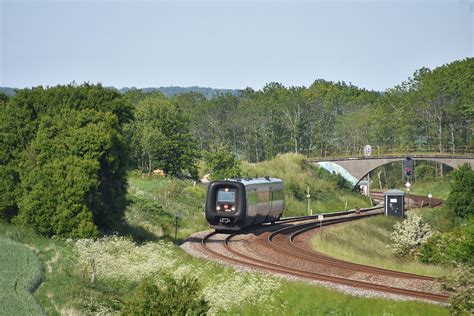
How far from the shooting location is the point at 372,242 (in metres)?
46.9

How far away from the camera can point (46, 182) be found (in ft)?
117

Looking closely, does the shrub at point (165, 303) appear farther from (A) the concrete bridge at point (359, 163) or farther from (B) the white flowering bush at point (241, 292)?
(A) the concrete bridge at point (359, 163)

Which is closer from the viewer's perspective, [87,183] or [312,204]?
[87,183]

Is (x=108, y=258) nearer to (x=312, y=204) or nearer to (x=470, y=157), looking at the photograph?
(x=312, y=204)

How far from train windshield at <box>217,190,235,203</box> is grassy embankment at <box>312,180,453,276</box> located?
4.86 metres

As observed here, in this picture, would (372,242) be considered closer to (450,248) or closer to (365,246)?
(365,246)

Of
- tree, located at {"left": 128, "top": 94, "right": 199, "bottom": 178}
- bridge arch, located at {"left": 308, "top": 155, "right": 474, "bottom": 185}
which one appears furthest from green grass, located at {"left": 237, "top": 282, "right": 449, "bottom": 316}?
bridge arch, located at {"left": 308, "top": 155, "right": 474, "bottom": 185}

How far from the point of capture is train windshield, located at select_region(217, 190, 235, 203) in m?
41.1

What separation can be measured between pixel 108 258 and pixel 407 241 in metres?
17.9

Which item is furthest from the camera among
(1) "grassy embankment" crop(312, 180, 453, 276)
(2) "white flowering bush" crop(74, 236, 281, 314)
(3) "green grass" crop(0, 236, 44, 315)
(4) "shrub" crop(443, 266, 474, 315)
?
(1) "grassy embankment" crop(312, 180, 453, 276)

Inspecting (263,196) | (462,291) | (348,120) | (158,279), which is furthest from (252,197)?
(348,120)

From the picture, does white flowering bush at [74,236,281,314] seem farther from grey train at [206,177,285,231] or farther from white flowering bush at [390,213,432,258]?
white flowering bush at [390,213,432,258]

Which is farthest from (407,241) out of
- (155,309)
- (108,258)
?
(155,309)

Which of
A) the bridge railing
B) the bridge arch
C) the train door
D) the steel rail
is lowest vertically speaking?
the steel rail
